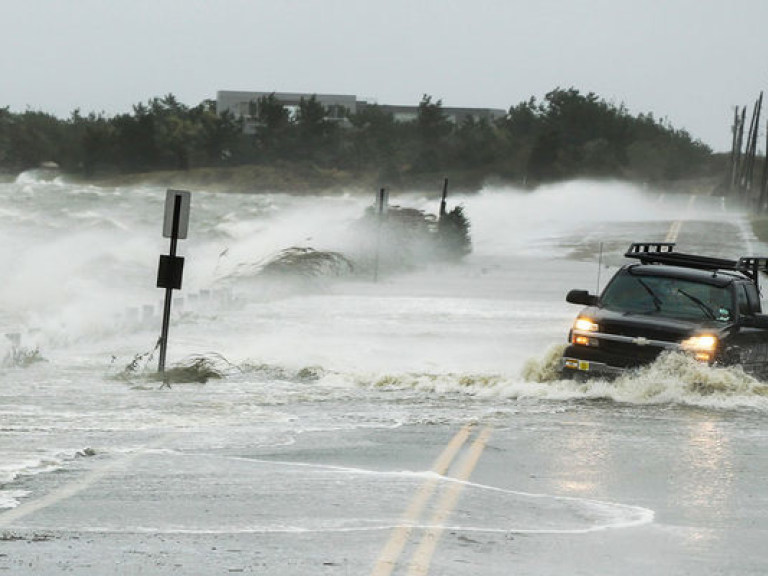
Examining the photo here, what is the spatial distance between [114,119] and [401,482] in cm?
14496

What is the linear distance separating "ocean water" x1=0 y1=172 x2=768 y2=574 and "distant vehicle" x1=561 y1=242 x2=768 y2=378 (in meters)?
0.23

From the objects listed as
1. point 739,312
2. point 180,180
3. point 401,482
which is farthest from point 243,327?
point 180,180

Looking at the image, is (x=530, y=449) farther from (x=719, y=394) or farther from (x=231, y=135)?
(x=231, y=135)

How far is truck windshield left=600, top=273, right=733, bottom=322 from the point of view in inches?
669

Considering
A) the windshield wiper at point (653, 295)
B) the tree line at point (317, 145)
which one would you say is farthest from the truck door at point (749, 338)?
the tree line at point (317, 145)

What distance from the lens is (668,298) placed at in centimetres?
1727

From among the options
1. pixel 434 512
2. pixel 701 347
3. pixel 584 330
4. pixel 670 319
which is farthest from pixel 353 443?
pixel 670 319

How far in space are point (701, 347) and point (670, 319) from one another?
614 mm

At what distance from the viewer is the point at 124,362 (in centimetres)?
2055

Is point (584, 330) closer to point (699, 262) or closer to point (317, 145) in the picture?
point (699, 262)

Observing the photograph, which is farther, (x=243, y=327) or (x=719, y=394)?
(x=243, y=327)

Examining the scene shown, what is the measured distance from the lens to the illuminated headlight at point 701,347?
52.7ft

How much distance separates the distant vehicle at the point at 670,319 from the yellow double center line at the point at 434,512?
3.48 meters

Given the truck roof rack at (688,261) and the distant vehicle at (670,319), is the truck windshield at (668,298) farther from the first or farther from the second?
Result: the truck roof rack at (688,261)
